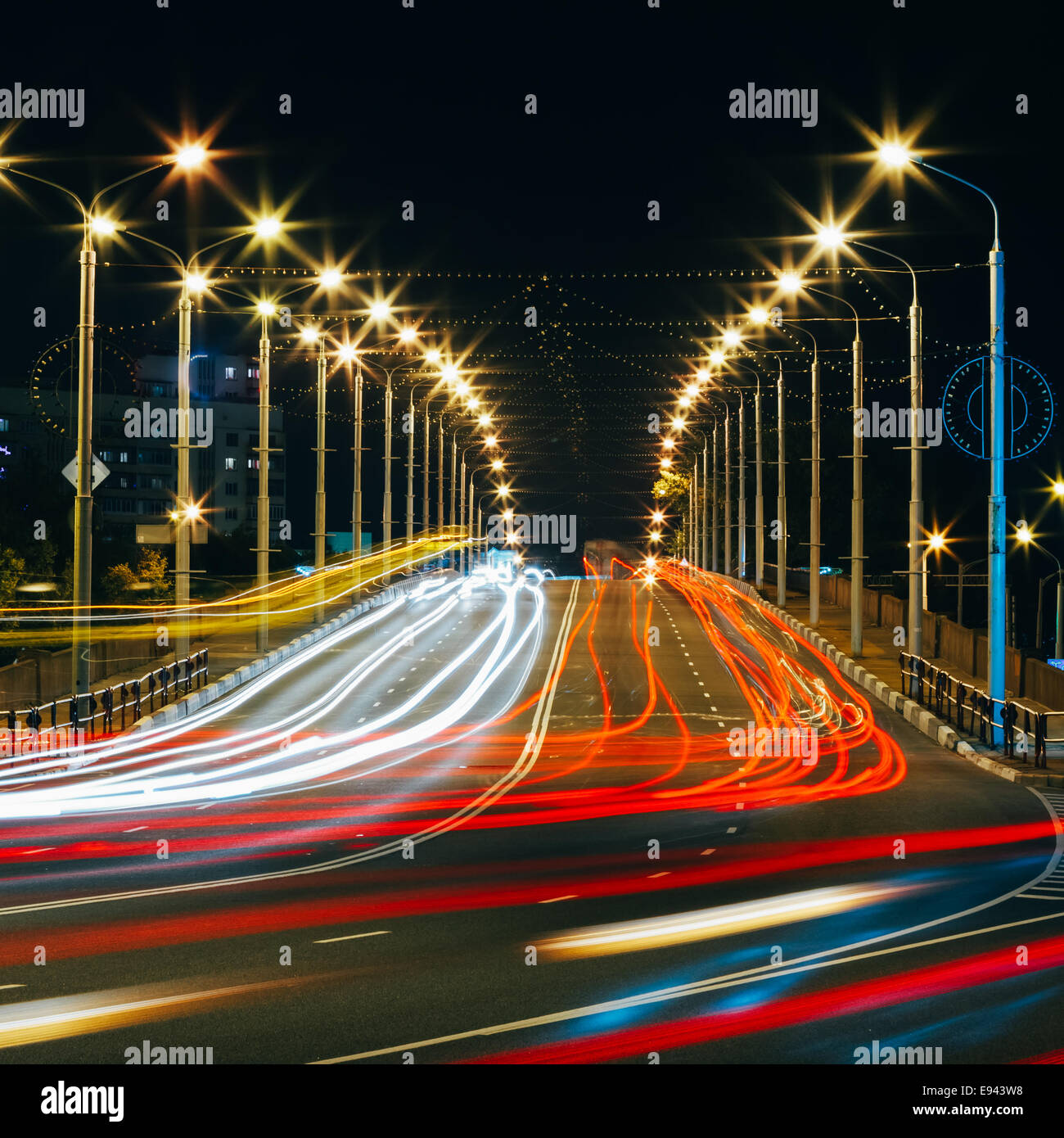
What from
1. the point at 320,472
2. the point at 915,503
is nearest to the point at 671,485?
the point at 320,472

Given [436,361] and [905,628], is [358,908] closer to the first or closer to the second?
[905,628]

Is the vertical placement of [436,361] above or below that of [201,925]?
above

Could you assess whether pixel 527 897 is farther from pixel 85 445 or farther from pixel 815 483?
pixel 815 483

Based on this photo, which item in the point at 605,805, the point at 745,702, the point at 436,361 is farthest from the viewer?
the point at 436,361

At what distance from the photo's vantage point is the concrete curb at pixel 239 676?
30438mm

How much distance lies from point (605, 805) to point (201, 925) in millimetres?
8513

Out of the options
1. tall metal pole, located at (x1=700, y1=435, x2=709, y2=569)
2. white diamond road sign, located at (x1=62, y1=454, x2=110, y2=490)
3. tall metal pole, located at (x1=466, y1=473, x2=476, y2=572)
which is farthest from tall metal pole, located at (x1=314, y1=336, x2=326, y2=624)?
tall metal pole, located at (x1=466, y1=473, x2=476, y2=572)

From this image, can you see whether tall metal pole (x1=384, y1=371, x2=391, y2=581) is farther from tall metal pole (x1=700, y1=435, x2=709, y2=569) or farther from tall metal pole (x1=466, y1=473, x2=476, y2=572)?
tall metal pole (x1=466, y1=473, x2=476, y2=572)

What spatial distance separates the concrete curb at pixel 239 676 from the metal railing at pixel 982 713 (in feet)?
50.3

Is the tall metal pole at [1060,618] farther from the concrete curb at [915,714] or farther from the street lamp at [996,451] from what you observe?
the street lamp at [996,451]

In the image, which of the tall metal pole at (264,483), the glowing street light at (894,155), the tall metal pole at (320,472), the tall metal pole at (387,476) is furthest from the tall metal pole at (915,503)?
the tall metal pole at (387,476)

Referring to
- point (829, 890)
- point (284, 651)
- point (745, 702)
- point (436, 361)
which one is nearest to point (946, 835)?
point (829, 890)

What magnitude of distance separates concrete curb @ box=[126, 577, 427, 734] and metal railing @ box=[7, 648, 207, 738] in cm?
29

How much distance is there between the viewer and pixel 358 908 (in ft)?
42.3
